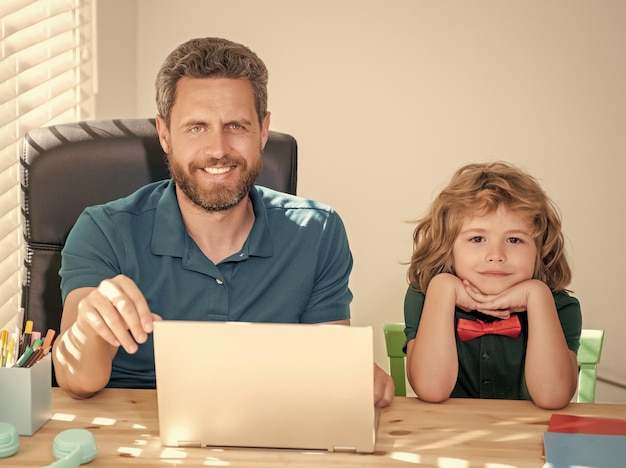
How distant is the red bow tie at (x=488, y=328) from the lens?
1.76m

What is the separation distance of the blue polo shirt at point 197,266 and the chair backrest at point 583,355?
12cm

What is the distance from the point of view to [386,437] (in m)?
1.30

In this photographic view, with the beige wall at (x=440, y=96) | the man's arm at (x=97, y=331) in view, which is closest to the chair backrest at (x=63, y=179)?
the man's arm at (x=97, y=331)

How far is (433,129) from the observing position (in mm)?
3189

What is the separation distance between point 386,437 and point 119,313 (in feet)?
1.38

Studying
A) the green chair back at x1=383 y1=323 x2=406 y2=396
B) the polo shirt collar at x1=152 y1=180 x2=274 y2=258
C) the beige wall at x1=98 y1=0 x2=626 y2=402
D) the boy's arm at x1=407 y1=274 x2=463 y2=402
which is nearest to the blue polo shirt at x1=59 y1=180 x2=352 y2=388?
the polo shirt collar at x1=152 y1=180 x2=274 y2=258

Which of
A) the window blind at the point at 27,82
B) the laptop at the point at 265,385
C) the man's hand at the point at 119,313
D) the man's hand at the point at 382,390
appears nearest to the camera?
the laptop at the point at 265,385

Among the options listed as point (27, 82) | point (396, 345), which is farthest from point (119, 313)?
point (27, 82)

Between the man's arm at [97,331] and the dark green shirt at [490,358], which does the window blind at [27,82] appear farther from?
the dark green shirt at [490,358]

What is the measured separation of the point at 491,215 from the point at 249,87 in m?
0.55

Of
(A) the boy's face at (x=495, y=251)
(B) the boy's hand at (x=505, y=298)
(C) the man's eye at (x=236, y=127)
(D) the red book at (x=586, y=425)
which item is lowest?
(D) the red book at (x=586, y=425)

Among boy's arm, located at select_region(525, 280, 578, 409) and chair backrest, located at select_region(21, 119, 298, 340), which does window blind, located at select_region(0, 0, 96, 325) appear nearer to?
chair backrest, located at select_region(21, 119, 298, 340)

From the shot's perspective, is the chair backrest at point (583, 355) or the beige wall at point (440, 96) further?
the beige wall at point (440, 96)

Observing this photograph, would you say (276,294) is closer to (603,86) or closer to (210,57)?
(210,57)
